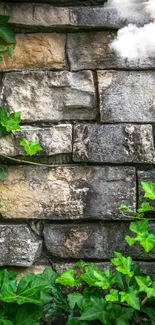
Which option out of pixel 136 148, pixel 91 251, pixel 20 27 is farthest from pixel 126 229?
pixel 20 27

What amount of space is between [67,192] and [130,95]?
43cm

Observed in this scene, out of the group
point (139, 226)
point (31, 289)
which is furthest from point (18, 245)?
point (139, 226)

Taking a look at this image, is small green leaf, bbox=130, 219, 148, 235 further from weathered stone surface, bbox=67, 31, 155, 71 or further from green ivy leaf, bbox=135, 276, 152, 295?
weathered stone surface, bbox=67, 31, 155, 71

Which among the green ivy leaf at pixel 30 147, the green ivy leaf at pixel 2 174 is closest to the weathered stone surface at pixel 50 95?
the green ivy leaf at pixel 30 147

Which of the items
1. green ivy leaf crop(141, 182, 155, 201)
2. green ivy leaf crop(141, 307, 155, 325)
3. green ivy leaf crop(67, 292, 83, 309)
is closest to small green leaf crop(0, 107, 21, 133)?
green ivy leaf crop(141, 182, 155, 201)

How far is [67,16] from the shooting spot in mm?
1626

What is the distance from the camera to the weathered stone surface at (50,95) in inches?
65.0

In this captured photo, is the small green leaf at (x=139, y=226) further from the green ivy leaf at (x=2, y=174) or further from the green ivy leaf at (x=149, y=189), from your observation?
the green ivy leaf at (x=2, y=174)

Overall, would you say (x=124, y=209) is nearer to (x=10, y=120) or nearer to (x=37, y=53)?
(x=10, y=120)

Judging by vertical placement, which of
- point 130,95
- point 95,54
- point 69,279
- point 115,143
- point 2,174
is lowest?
point 69,279

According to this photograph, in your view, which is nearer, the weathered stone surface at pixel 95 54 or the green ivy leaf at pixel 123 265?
the green ivy leaf at pixel 123 265

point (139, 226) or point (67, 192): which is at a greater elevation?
point (67, 192)

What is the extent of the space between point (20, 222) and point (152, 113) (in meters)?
0.65

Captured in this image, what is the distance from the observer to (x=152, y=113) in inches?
64.4
